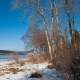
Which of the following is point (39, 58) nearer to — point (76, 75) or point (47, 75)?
point (47, 75)

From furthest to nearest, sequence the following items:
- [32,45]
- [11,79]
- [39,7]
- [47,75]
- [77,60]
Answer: [32,45], [39,7], [47,75], [11,79], [77,60]

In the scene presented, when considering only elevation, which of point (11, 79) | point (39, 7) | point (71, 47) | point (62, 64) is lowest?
point (11, 79)

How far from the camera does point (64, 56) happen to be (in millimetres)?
7117

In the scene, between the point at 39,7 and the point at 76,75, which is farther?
the point at 39,7

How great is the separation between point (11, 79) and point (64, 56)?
9.07 feet

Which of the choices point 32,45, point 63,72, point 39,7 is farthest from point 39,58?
point 32,45

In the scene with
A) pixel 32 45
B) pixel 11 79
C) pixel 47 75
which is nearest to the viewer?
pixel 11 79

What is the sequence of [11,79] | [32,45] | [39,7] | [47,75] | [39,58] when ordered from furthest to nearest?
1. [32,45]
2. [39,58]
3. [39,7]
4. [47,75]
5. [11,79]

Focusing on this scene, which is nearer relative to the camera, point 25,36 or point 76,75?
point 76,75

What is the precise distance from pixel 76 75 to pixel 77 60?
74cm

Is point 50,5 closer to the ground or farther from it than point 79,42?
farther from it

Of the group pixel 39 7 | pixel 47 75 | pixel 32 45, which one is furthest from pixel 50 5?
pixel 32 45

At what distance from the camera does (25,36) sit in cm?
4034

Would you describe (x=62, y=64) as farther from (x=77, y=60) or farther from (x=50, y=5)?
(x=50, y=5)
